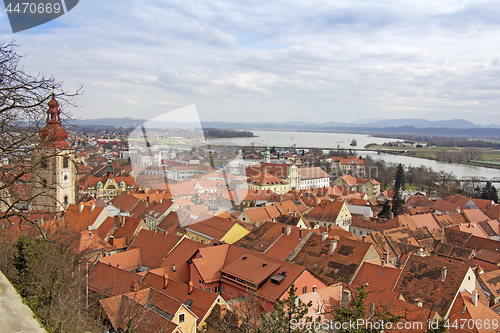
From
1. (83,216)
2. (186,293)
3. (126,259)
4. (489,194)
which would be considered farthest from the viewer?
(489,194)

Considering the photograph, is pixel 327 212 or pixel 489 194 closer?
pixel 327 212

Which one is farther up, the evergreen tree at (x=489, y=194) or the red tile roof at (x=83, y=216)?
the red tile roof at (x=83, y=216)

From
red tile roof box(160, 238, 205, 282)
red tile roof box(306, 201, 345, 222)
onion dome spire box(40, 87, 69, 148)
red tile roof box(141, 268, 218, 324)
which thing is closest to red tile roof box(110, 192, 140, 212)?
red tile roof box(160, 238, 205, 282)

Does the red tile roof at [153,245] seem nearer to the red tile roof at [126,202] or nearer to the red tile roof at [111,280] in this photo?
the red tile roof at [111,280]

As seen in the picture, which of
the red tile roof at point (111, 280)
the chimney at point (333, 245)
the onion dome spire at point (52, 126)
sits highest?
the onion dome spire at point (52, 126)

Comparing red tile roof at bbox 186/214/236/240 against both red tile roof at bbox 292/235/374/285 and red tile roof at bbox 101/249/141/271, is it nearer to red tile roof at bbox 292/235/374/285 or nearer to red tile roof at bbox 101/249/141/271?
red tile roof at bbox 101/249/141/271

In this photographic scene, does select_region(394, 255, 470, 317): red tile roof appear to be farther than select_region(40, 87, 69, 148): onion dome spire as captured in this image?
Yes

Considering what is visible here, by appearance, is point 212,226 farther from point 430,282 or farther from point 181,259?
point 430,282

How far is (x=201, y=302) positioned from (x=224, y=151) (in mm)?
61413

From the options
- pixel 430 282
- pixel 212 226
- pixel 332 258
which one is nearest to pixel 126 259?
pixel 212 226

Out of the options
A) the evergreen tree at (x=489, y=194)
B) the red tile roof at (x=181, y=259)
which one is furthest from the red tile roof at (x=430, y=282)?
the evergreen tree at (x=489, y=194)

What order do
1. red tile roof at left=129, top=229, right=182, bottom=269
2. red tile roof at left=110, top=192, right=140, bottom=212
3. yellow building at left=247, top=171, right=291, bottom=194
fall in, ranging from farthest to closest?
yellow building at left=247, top=171, right=291, bottom=194 → red tile roof at left=110, top=192, right=140, bottom=212 → red tile roof at left=129, top=229, right=182, bottom=269

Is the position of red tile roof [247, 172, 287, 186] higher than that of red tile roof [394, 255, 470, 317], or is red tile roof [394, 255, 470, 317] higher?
red tile roof [394, 255, 470, 317]

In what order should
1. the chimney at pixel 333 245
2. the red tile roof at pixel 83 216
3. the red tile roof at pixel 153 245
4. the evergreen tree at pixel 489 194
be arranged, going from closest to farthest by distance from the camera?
the chimney at pixel 333 245 → the red tile roof at pixel 153 245 → the red tile roof at pixel 83 216 → the evergreen tree at pixel 489 194
